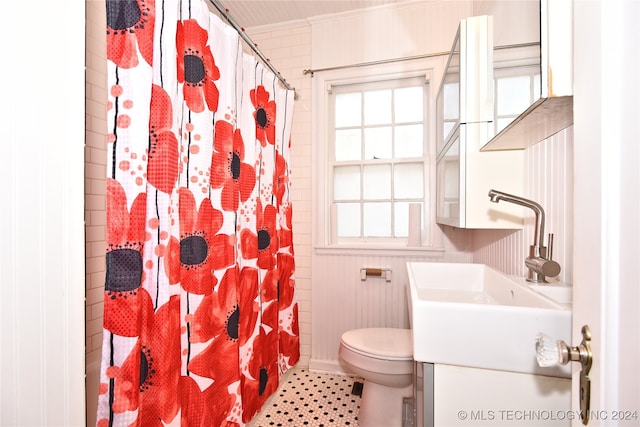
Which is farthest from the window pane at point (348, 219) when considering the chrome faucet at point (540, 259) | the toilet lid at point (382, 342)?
the chrome faucet at point (540, 259)

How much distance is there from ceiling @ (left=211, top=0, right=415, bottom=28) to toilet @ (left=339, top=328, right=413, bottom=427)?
2164 mm

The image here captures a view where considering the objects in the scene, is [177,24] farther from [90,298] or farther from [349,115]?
[349,115]

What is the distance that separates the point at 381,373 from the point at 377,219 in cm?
106

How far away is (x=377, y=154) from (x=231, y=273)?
1.40m

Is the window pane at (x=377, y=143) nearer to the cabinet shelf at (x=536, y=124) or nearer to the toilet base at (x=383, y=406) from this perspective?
the cabinet shelf at (x=536, y=124)

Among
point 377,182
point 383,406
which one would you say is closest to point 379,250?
point 377,182

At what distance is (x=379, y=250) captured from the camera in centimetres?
215

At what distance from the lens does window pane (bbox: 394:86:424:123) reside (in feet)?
7.21

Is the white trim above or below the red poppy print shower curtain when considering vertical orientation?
below

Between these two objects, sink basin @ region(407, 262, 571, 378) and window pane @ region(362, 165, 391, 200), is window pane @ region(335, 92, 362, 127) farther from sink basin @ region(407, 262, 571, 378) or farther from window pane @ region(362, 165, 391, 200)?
sink basin @ region(407, 262, 571, 378)

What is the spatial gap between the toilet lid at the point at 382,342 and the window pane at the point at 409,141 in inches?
47.6

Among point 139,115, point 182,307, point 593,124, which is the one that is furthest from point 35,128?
point 593,124

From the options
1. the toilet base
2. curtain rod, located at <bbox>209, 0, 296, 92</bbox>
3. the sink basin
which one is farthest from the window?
the sink basin

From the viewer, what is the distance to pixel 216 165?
4.42 feet
